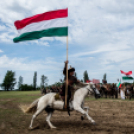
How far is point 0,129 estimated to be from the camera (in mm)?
6273

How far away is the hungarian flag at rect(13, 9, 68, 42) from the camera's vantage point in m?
7.11

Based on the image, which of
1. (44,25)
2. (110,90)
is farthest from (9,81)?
(44,25)

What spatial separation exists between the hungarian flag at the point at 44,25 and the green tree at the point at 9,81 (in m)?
93.9

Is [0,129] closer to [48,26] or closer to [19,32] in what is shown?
[19,32]

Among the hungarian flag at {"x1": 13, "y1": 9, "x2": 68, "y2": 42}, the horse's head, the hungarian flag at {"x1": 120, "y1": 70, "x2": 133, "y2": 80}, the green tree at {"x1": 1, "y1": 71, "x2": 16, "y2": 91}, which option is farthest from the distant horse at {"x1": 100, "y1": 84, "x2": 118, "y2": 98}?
the green tree at {"x1": 1, "y1": 71, "x2": 16, "y2": 91}

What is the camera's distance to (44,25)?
7.20 meters

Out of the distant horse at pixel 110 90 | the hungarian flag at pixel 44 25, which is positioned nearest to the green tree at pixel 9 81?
the distant horse at pixel 110 90

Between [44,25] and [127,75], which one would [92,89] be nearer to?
[44,25]

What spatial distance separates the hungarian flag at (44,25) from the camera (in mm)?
7105

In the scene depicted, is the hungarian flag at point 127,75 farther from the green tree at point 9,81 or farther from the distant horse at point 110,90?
the green tree at point 9,81

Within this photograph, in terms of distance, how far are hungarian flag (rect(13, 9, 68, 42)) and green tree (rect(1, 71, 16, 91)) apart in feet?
308

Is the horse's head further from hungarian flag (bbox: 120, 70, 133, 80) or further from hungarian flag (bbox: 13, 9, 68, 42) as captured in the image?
hungarian flag (bbox: 120, 70, 133, 80)

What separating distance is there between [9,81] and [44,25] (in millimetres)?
96075

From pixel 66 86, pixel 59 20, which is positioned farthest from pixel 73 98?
pixel 59 20
